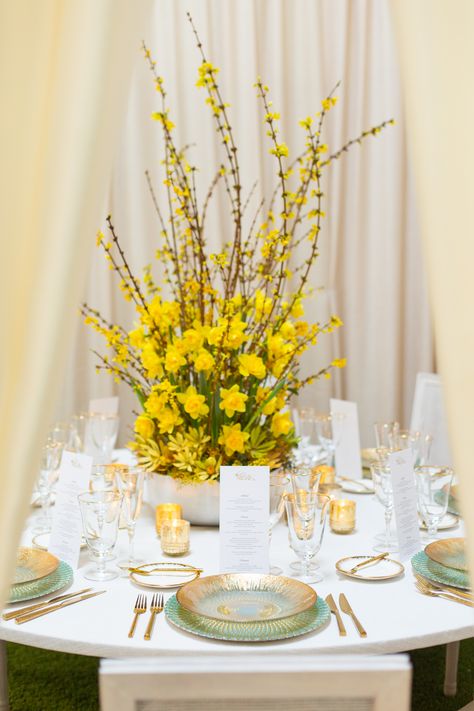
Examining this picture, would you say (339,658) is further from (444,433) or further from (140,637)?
(444,433)

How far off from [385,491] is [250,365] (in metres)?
0.44

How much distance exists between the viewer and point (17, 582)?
5.33 ft

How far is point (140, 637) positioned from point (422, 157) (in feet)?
2.93

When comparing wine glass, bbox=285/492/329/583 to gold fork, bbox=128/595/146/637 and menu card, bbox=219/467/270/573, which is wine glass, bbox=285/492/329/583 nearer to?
menu card, bbox=219/467/270/573

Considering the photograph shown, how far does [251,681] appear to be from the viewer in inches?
36.3

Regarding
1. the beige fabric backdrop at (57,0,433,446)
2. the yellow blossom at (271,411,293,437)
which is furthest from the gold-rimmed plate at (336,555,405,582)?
the beige fabric backdrop at (57,0,433,446)

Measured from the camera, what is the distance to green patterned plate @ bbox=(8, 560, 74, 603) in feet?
5.18

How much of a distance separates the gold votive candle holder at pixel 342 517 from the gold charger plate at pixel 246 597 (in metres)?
0.44

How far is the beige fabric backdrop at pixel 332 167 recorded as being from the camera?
3.96 meters

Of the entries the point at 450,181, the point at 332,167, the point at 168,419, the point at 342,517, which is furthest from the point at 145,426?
the point at 332,167

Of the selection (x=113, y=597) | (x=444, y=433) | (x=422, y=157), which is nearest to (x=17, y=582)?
(x=113, y=597)

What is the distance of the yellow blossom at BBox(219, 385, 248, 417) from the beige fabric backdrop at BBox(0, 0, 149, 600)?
885mm

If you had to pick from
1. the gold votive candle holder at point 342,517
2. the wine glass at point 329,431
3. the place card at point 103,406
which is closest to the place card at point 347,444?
the wine glass at point 329,431

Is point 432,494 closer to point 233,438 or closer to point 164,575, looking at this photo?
point 233,438
